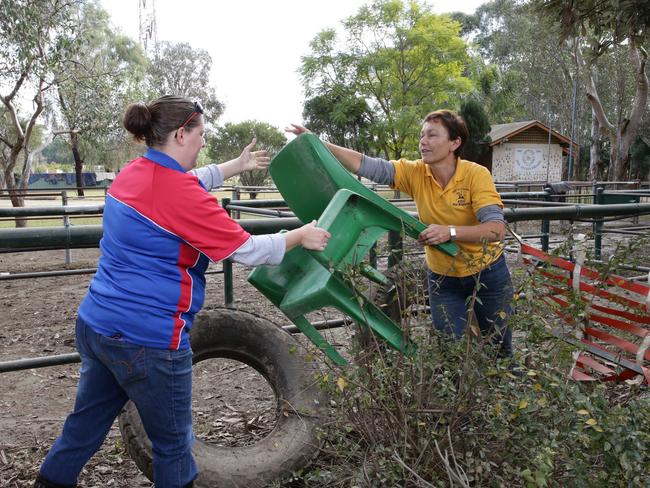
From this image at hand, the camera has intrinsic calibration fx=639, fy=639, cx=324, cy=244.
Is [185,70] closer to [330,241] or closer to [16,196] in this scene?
[16,196]

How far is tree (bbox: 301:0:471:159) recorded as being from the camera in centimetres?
3766

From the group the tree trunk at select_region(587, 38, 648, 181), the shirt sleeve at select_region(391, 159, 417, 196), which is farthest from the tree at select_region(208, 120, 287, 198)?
the shirt sleeve at select_region(391, 159, 417, 196)

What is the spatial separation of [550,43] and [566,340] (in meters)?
41.5

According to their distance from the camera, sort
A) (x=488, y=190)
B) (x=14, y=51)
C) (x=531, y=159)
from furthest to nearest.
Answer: (x=531, y=159) < (x=14, y=51) < (x=488, y=190)

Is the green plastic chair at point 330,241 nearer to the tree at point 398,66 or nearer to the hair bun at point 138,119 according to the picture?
the hair bun at point 138,119

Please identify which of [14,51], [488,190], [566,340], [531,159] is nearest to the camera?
[566,340]

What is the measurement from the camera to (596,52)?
26.3 ft

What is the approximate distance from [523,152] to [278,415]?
1525 inches

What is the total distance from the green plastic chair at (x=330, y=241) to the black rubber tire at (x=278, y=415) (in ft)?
0.60

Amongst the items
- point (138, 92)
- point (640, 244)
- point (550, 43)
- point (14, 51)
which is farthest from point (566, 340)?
point (550, 43)

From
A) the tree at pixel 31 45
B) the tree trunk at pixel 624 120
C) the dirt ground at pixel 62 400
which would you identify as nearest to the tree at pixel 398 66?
the tree trunk at pixel 624 120

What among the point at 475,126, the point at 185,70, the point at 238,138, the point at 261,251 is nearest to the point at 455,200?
the point at 261,251

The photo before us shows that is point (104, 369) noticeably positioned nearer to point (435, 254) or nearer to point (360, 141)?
point (435, 254)

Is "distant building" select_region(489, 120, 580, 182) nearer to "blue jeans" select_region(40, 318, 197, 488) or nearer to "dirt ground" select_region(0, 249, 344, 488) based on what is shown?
"dirt ground" select_region(0, 249, 344, 488)
